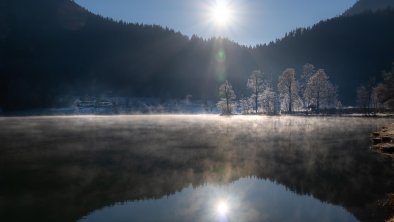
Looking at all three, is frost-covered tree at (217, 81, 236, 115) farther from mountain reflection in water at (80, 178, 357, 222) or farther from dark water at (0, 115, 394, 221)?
mountain reflection in water at (80, 178, 357, 222)

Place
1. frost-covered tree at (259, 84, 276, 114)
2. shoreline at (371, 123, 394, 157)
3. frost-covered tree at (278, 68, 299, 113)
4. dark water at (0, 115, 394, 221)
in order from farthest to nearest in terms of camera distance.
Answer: frost-covered tree at (259, 84, 276, 114), frost-covered tree at (278, 68, 299, 113), shoreline at (371, 123, 394, 157), dark water at (0, 115, 394, 221)

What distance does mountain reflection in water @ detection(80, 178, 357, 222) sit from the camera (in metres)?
15.0

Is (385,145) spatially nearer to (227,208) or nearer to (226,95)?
(227,208)

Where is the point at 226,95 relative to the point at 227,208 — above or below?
above

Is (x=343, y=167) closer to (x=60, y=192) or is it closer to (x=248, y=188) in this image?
(x=248, y=188)

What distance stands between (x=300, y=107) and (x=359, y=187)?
120 meters

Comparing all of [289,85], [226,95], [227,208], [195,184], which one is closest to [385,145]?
[195,184]

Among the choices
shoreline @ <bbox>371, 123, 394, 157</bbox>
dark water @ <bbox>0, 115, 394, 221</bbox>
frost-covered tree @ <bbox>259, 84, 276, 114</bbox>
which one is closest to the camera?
dark water @ <bbox>0, 115, 394, 221</bbox>

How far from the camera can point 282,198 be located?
18031mm

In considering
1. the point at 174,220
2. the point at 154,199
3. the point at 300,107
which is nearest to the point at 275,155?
the point at 154,199

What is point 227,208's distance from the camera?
53.6 feet

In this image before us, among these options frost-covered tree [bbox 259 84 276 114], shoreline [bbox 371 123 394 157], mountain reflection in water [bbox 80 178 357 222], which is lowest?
mountain reflection in water [bbox 80 178 357 222]

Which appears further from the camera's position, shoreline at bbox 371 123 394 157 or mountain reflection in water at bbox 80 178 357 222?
shoreline at bbox 371 123 394 157

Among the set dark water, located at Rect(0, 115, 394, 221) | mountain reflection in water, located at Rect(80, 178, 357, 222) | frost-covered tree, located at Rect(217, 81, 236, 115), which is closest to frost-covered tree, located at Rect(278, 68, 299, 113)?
frost-covered tree, located at Rect(217, 81, 236, 115)
